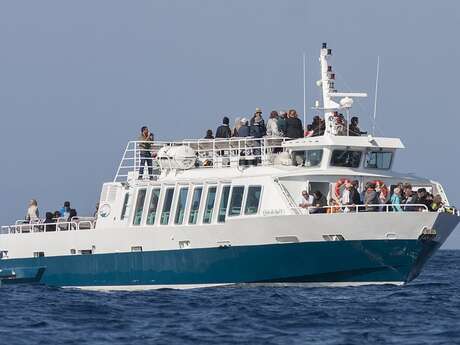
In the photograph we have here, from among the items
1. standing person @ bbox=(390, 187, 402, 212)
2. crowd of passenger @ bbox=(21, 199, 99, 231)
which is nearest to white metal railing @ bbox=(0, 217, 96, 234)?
crowd of passenger @ bbox=(21, 199, 99, 231)

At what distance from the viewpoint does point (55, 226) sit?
55062 millimetres

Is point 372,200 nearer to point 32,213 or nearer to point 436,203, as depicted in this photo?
point 436,203

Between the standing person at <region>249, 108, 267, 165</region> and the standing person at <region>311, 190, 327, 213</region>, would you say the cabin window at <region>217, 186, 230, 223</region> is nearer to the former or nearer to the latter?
the standing person at <region>249, 108, 267, 165</region>

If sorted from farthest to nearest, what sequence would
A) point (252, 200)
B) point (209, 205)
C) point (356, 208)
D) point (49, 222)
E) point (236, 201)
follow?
1. point (49, 222)
2. point (209, 205)
3. point (236, 201)
4. point (252, 200)
5. point (356, 208)

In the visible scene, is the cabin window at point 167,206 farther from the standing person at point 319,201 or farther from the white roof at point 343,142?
the standing person at point 319,201

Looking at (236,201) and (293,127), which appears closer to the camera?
(236,201)

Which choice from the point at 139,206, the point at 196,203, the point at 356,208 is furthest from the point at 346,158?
the point at 139,206

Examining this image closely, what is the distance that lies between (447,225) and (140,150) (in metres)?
11.8

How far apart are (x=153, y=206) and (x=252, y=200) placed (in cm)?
492

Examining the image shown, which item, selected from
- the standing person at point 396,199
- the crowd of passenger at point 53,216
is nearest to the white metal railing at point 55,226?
the crowd of passenger at point 53,216

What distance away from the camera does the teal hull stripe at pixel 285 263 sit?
44531 millimetres

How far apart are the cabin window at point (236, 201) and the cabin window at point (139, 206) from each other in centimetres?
452

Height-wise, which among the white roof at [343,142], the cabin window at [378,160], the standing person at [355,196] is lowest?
the standing person at [355,196]

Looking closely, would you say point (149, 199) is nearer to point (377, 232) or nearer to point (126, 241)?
point (126, 241)
